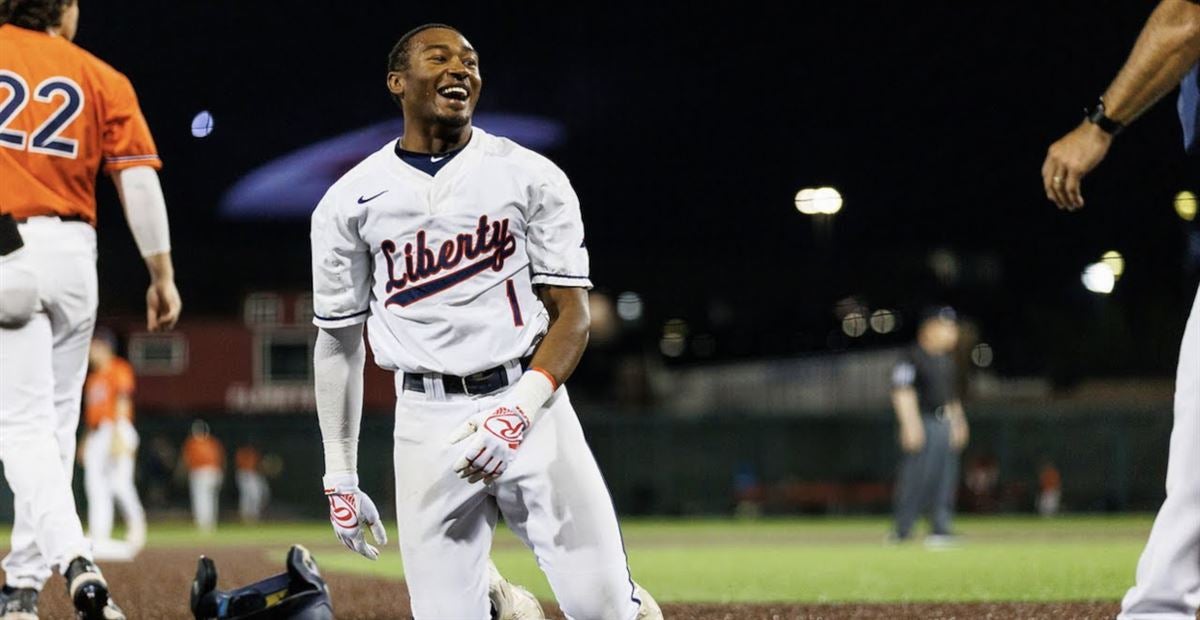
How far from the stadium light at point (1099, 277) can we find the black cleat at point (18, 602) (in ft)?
155

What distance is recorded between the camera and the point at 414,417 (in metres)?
4.11

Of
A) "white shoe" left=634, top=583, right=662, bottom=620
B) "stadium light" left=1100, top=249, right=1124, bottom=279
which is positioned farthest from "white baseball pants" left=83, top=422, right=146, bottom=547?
"stadium light" left=1100, top=249, right=1124, bottom=279

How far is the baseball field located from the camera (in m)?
6.70

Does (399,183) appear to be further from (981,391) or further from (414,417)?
(981,391)

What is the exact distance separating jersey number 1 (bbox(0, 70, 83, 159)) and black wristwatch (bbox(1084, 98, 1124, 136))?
126 inches

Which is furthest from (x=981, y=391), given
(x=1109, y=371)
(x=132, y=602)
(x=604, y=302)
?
(x=132, y=602)

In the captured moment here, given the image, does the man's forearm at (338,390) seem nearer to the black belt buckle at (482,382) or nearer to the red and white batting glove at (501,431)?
A: the black belt buckle at (482,382)

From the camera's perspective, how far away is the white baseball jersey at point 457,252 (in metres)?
4.08

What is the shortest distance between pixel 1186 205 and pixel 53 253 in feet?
125

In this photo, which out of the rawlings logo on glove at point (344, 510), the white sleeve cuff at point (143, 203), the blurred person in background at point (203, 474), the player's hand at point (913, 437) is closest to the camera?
the rawlings logo on glove at point (344, 510)

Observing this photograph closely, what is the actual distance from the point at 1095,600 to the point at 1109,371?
1705 inches

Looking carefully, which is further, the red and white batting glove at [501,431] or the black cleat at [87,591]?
the black cleat at [87,591]

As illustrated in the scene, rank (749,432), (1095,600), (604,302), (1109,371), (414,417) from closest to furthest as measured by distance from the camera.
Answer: (414,417) → (1095,600) → (749,432) → (1109,371) → (604,302)

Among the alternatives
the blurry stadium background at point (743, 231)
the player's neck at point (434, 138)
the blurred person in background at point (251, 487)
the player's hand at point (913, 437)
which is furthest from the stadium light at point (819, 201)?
the player's neck at point (434, 138)
